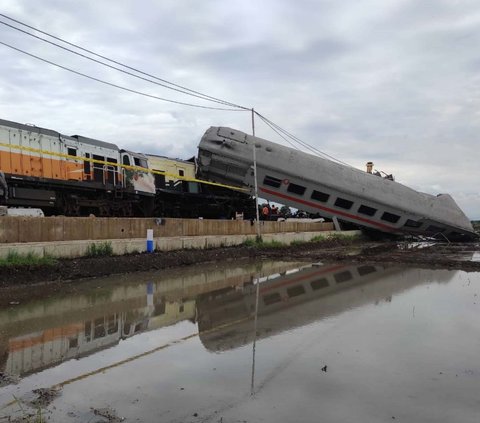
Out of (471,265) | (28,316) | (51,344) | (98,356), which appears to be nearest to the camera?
(98,356)

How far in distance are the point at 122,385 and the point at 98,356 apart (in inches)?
47.7

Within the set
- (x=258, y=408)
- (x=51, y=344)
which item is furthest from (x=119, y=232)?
(x=258, y=408)

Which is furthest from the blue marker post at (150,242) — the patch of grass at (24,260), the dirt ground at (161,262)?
the patch of grass at (24,260)

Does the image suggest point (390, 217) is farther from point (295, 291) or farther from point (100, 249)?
point (100, 249)

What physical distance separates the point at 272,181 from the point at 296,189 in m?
1.62

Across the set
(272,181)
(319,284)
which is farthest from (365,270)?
(272,181)

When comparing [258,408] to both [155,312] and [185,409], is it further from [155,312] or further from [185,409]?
[155,312]

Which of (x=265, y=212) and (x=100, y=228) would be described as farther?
(x=265, y=212)

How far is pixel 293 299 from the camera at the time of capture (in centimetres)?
999

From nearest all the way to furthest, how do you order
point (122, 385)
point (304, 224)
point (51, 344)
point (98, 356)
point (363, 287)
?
1. point (122, 385)
2. point (98, 356)
3. point (51, 344)
4. point (363, 287)
5. point (304, 224)

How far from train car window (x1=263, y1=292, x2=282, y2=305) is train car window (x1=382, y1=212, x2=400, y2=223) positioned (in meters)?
20.7

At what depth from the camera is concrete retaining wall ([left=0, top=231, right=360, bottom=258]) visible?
12133mm

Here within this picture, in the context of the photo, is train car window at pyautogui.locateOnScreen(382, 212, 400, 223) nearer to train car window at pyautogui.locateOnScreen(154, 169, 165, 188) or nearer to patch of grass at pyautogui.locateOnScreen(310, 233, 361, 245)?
patch of grass at pyautogui.locateOnScreen(310, 233, 361, 245)

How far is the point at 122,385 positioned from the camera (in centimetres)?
487
